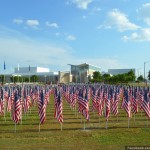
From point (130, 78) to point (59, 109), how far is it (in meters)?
112

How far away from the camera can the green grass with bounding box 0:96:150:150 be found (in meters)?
18.2

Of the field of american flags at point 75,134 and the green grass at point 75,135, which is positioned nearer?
the green grass at point 75,135

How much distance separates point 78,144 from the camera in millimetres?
18562

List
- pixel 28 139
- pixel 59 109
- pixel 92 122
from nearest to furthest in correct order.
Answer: pixel 28 139, pixel 59 109, pixel 92 122

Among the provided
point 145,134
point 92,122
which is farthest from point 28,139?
point 92,122

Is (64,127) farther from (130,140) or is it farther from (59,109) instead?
(130,140)

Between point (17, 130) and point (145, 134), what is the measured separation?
318 inches

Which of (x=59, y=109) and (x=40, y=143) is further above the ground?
(x=59, y=109)

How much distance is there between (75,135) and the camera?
21391 mm

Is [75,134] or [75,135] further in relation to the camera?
[75,134]

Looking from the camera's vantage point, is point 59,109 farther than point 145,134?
Yes

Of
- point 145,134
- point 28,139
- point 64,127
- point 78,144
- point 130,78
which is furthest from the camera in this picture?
point 130,78

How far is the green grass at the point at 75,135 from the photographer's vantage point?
18.2 metres

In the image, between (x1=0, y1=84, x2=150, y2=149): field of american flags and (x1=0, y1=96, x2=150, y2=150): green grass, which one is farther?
(x1=0, y1=84, x2=150, y2=149): field of american flags
